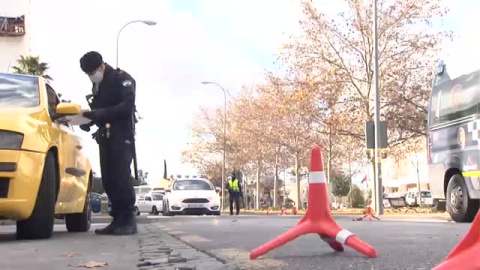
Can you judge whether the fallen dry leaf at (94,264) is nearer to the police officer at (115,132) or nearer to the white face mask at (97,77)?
the police officer at (115,132)

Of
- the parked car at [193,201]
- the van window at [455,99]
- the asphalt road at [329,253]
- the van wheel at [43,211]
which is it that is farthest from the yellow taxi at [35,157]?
the parked car at [193,201]

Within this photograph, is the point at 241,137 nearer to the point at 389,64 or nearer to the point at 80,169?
the point at 389,64

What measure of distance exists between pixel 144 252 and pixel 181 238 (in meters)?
1.44

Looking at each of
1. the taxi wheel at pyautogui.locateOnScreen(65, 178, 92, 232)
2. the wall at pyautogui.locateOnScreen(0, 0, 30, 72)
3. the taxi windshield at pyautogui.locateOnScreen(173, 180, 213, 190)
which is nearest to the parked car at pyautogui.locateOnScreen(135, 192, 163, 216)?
the taxi windshield at pyautogui.locateOnScreen(173, 180, 213, 190)

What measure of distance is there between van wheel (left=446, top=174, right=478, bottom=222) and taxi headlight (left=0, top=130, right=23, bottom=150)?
30.0ft

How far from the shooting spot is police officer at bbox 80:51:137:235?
6.42 meters

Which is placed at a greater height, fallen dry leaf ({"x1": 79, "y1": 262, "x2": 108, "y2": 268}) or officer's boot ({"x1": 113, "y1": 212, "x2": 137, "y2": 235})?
officer's boot ({"x1": 113, "y1": 212, "x2": 137, "y2": 235})

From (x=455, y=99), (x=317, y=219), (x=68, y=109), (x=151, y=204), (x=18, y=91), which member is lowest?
(x=317, y=219)

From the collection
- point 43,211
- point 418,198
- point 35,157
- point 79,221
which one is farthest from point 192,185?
point 418,198

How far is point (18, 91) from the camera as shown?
21.1 ft

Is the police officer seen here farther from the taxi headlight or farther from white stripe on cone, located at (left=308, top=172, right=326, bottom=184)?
white stripe on cone, located at (left=308, top=172, right=326, bottom=184)

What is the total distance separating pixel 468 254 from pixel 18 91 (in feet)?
16.6

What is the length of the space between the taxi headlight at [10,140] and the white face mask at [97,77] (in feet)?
4.11

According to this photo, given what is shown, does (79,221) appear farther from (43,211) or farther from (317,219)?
(317,219)
